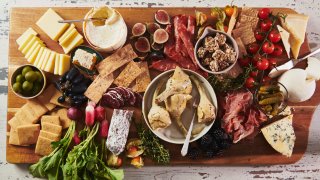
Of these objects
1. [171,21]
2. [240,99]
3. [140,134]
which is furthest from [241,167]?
[171,21]

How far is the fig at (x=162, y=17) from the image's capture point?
2.51 metres

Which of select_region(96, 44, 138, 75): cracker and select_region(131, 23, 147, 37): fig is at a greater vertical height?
select_region(131, 23, 147, 37): fig

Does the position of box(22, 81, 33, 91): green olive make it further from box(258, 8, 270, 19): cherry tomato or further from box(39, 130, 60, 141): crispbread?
box(258, 8, 270, 19): cherry tomato

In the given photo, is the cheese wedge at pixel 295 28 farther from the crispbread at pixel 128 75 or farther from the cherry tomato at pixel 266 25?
the crispbread at pixel 128 75

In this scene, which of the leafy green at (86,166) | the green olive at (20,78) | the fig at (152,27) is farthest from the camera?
the fig at (152,27)

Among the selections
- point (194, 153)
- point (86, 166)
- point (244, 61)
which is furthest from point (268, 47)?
point (86, 166)

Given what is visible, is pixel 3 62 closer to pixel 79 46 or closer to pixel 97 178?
pixel 79 46

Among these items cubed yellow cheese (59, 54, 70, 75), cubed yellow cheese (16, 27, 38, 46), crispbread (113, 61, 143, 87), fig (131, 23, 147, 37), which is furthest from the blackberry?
cubed yellow cheese (16, 27, 38, 46)

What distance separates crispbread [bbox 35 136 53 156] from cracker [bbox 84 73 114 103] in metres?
0.36

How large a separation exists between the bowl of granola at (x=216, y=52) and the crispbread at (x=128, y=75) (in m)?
0.37

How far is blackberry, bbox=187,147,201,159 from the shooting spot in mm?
2410

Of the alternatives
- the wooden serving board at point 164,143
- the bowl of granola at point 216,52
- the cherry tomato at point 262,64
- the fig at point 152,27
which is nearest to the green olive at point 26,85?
the wooden serving board at point 164,143

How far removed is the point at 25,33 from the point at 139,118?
34.8 inches

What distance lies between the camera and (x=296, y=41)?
2523 mm
